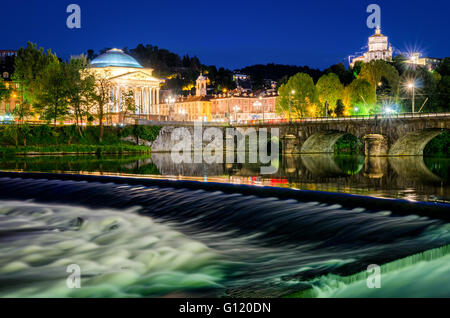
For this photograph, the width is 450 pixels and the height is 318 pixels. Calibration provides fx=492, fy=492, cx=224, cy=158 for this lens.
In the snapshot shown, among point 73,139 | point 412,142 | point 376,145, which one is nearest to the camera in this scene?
point 376,145

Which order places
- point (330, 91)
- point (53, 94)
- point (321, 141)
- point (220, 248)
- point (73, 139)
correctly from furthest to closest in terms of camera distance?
point (330, 91) < point (321, 141) < point (73, 139) < point (53, 94) < point (220, 248)

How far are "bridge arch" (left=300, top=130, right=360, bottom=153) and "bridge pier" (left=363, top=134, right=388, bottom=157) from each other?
843 cm

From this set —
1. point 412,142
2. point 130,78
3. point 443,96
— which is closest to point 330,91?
point 443,96

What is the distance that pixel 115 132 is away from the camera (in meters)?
79.4

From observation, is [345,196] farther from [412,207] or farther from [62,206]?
[62,206]

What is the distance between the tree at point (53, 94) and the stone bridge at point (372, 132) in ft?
102

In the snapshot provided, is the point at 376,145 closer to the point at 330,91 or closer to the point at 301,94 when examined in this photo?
the point at 301,94

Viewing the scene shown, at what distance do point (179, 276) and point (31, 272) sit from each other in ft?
10.6

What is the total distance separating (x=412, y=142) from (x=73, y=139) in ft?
154

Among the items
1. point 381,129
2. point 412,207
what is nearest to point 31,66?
point 381,129

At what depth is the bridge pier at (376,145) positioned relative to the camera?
195 ft

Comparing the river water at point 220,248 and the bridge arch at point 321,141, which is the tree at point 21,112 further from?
the river water at point 220,248

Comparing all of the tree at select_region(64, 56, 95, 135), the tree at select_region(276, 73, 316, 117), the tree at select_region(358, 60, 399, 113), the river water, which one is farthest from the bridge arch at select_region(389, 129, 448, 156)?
the river water

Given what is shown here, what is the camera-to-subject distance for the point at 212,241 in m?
13.4
